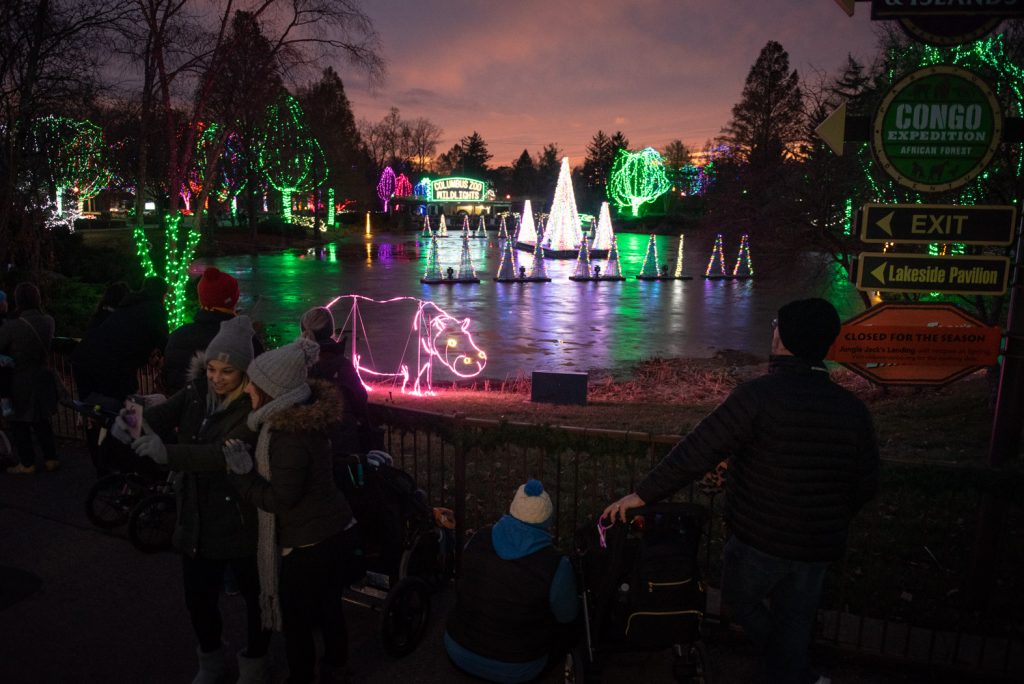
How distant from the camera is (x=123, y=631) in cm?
395

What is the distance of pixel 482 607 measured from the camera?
3.15 meters

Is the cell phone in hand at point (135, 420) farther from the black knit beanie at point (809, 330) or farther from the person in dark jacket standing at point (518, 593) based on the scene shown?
the black knit beanie at point (809, 330)

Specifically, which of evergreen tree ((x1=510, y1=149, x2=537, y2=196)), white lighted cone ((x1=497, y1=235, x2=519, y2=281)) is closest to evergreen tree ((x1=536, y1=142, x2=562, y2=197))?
evergreen tree ((x1=510, y1=149, x2=537, y2=196))

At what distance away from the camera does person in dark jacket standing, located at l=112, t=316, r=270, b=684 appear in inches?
117

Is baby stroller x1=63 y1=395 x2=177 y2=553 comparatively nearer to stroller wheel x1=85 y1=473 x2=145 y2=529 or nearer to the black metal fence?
stroller wheel x1=85 y1=473 x2=145 y2=529

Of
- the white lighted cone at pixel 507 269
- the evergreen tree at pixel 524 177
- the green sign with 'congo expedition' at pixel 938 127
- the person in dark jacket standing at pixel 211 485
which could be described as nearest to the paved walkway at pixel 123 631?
the person in dark jacket standing at pixel 211 485

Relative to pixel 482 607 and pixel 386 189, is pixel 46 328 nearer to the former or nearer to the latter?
pixel 482 607

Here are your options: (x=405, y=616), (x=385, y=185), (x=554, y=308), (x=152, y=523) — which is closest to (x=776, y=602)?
(x=405, y=616)

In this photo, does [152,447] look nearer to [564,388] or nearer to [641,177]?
[564,388]

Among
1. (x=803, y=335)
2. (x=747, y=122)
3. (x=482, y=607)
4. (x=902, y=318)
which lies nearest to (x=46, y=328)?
(x=482, y=607)

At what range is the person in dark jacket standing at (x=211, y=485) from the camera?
2.97 meters

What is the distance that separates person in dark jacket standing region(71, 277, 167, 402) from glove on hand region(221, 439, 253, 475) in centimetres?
319

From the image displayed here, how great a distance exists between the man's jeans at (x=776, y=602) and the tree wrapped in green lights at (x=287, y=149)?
4672 cm

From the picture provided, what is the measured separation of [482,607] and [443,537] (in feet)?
3.92
